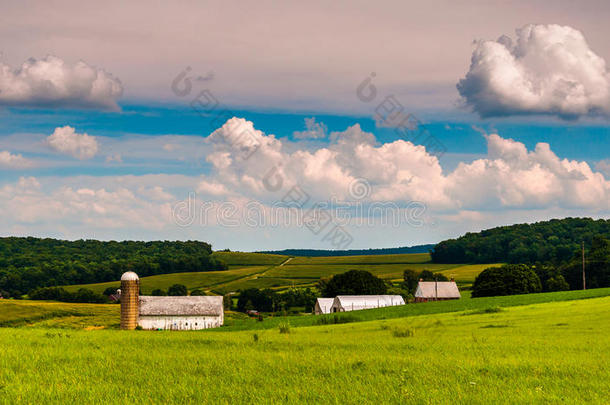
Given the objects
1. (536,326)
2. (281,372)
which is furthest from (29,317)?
(281,372)

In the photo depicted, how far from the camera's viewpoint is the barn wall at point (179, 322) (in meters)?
104

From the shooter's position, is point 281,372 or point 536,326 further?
point 536,326

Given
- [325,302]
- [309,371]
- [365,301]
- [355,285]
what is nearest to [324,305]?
[325,302]

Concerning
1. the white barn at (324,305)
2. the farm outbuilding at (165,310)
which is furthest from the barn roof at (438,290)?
the farm outbuilding at (165,310)

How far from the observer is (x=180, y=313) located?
109m

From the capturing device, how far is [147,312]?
105 m

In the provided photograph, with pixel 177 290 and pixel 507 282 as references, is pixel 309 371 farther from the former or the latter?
pixel 177 290

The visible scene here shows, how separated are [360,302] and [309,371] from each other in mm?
110470

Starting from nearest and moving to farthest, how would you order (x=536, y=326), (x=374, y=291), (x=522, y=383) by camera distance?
(x=522, y=383) < (x=536, y=326) < (x=374, y=291)

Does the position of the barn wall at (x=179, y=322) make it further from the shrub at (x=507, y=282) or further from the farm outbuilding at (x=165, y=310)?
the shrub at (x=507, y=282)

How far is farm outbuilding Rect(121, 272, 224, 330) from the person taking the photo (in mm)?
100875

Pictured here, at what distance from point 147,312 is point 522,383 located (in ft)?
314

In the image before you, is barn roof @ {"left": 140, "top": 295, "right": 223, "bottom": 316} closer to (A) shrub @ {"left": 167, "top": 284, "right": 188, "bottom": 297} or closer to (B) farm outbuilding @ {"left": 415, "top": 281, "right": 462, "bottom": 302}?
(B) farm outbuilding @ {"left": 415, "top": 281, "right": 462, "bottom": 302}

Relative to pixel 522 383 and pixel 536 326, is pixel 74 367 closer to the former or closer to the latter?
pixel 522 383
